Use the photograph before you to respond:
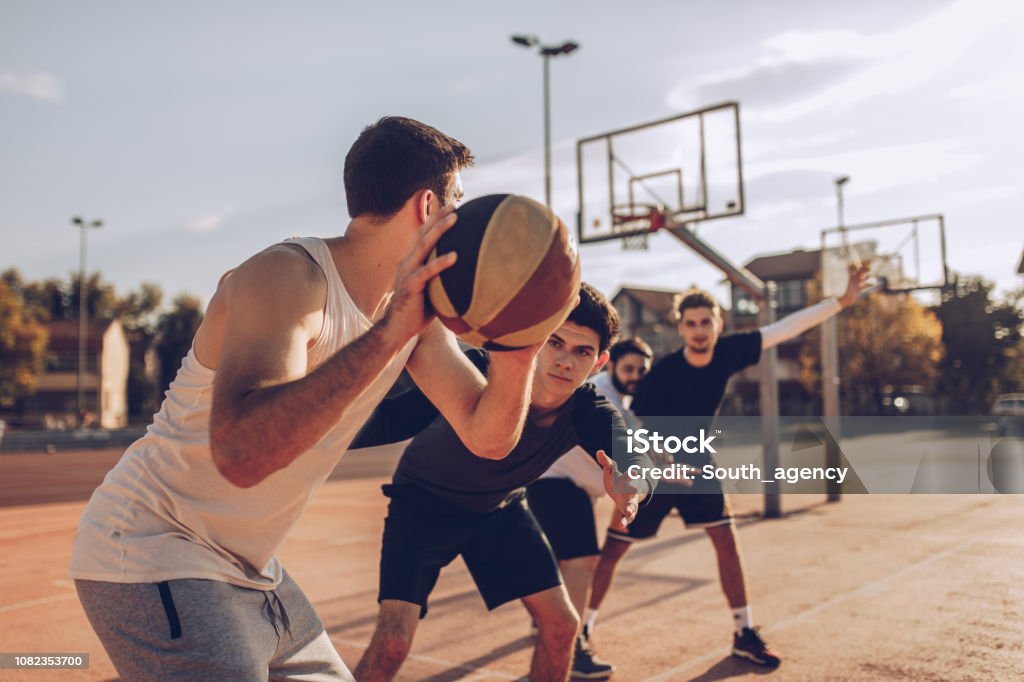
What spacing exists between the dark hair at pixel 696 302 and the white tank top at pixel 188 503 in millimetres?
3884

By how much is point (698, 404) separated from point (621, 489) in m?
3.04

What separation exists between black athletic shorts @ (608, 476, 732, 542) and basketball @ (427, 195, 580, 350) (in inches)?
134

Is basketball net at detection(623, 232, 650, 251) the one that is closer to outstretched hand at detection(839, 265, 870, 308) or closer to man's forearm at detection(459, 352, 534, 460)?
outstretched hand at detection(839, 265, 870, 308)

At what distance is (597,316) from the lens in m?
3.78

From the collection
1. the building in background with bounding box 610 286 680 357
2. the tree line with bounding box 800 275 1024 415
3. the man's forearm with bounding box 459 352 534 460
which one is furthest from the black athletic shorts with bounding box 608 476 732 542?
the building in background with bounding box 610 286 680 357

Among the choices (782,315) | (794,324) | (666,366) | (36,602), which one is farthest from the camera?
(782,315)

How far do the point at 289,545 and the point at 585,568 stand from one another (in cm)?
510

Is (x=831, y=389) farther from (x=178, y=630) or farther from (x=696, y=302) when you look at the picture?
(x=178, y=630)

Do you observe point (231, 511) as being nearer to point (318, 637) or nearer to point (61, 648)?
point (318, 637)

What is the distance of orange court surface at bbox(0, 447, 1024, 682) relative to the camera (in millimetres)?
5043

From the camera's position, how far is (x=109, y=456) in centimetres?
2961

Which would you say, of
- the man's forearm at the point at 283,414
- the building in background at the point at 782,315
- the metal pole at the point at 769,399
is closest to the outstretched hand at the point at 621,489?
the man's forearm at the point at 283,414

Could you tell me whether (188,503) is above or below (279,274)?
below

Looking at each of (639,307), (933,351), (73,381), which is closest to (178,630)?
(933,351)
